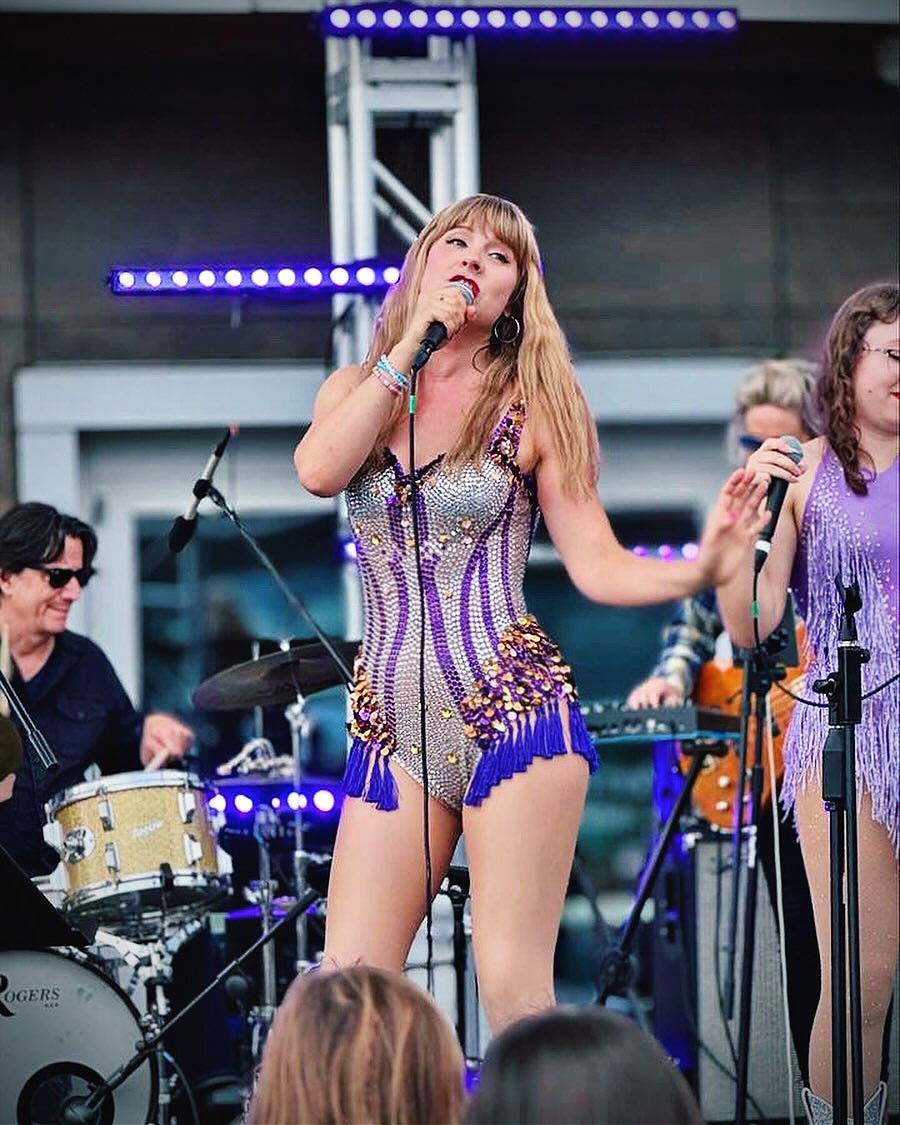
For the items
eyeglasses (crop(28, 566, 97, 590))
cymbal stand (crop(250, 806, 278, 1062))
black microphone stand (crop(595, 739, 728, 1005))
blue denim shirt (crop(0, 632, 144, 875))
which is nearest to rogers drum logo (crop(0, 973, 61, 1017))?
blue denim shirt (crop(0, 632, 144, 875))

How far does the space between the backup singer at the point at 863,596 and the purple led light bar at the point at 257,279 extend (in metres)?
2.30

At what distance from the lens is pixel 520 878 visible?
3301mm

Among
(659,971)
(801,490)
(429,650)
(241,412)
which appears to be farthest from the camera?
(241,412)

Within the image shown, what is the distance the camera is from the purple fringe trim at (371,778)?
3.40 m

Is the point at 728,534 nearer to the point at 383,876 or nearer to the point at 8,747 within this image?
the point at 383,876

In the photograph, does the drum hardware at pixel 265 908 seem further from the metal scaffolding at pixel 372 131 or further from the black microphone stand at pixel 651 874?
the metal scaffolding at pixel 372 131

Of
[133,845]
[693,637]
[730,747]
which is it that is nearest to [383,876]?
[133,845]

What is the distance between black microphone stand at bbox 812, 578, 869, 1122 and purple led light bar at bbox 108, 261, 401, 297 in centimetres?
282

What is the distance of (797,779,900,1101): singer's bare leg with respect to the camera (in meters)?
3.91

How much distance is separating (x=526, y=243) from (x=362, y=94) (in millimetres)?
3114

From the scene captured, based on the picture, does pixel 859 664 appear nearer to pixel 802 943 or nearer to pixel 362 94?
pixel 802 943

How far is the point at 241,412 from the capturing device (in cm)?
766

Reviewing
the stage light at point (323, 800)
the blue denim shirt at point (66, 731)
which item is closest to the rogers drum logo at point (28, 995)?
the blue denim shirt at point (66, 731)

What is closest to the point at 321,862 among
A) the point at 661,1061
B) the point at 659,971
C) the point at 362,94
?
the point at 659,971
